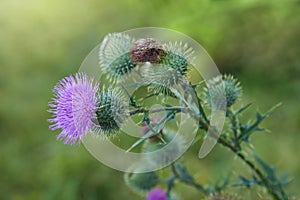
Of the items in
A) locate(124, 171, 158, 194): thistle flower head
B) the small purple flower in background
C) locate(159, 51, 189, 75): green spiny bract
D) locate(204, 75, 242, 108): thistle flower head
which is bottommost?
the small purple flower in background

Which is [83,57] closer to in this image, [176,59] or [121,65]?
[121,65]

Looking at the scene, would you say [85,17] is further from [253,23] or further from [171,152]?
[171,152]

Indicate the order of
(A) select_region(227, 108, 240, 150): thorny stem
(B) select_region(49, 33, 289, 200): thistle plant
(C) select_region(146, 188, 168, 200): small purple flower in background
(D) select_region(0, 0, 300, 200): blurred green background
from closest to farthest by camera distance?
1. (B) select_region(49, 33, 289, 200): thistle plant
2. (A) select_region(227, 108, 240, 150): thorny stem
3. (C) select_region(146, 188, 168, 200): small purple flower in background
4. (D) select_region(0, 0, 300, 200): blurred green background

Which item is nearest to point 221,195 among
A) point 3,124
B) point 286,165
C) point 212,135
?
point 212,135

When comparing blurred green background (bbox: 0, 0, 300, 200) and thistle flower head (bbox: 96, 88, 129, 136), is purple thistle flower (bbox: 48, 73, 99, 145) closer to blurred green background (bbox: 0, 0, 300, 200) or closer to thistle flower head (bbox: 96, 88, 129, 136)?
thistle flower head (bbox: 96, 88, 129, 136)

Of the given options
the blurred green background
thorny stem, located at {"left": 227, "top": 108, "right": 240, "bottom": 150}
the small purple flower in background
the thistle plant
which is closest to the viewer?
the thistle plant

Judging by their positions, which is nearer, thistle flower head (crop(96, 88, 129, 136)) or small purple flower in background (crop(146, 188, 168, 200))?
thistle flower head (crop(96, 88, 129, 136))

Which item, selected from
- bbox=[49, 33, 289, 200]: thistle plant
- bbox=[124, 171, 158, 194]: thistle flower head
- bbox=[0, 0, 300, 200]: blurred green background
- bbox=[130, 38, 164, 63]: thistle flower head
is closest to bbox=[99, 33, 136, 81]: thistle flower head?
bbox=[49, 33, 289, 200]: thistle plant
